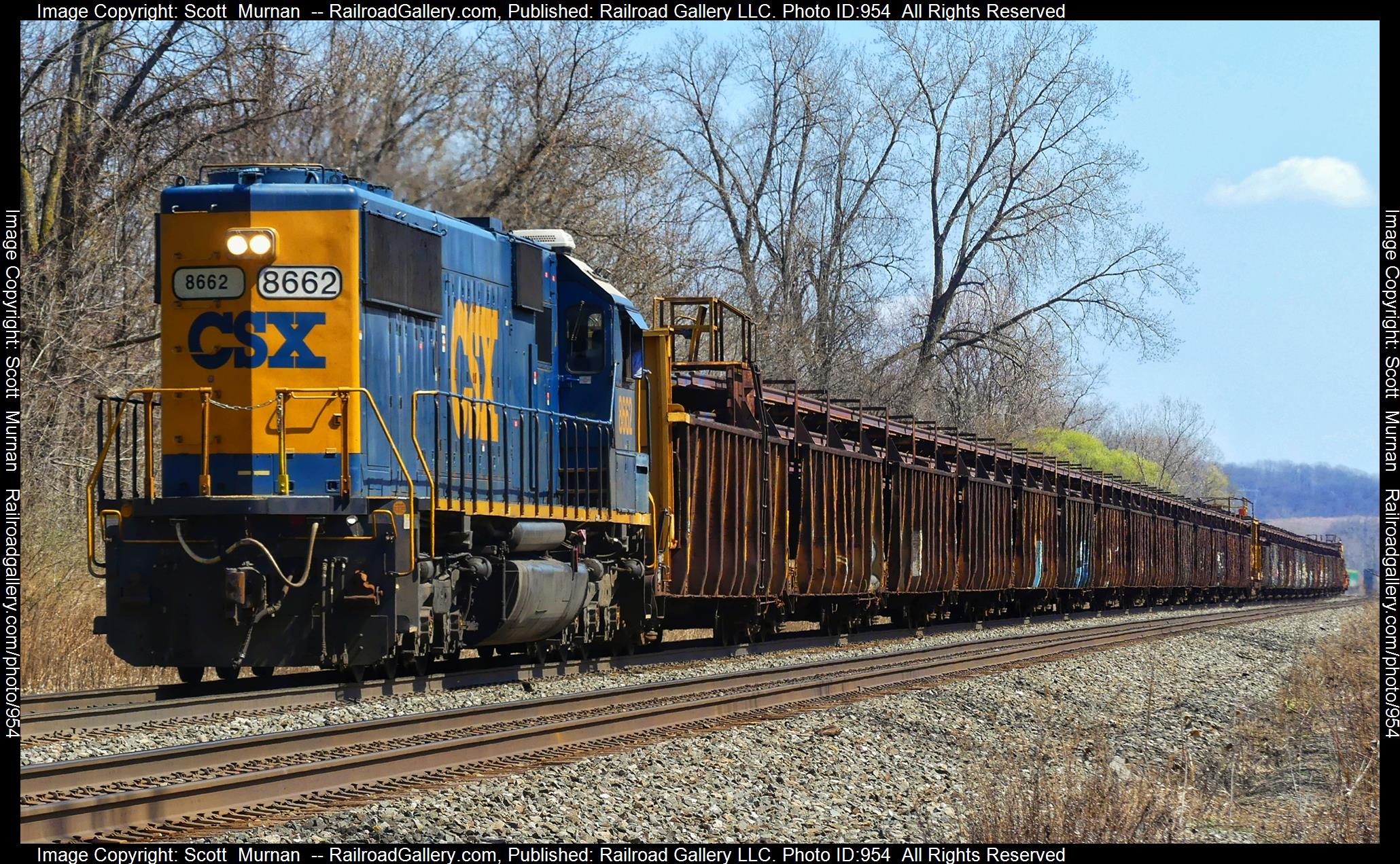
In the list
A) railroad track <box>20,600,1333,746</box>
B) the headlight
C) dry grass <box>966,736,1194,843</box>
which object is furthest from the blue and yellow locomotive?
dry grass <box>966,736,1194,843</box>

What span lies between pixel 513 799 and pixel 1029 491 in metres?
22.6

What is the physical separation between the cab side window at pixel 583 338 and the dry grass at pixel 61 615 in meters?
4.83

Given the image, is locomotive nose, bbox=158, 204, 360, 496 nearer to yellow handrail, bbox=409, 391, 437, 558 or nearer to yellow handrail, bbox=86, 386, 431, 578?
yellow handrail, bbox=86, 386, 431, 578

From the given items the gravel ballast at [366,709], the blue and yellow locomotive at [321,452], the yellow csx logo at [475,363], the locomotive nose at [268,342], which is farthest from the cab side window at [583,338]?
the locomotive nose at [268,342]

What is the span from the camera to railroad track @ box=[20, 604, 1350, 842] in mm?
6419

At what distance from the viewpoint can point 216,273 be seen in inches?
434

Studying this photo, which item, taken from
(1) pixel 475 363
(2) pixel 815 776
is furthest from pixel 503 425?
(2) pixel 815 776

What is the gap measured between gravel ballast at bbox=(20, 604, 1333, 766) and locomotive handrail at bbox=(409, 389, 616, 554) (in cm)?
114

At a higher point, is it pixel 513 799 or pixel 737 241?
pixel 737 241

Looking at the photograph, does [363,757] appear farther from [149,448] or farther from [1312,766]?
[1312,766]

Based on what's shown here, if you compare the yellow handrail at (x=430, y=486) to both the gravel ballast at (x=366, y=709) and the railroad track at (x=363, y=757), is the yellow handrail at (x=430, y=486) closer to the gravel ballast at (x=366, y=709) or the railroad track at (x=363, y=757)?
the gravel ballast at (x=366, y=709)

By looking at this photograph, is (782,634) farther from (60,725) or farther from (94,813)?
(94,813)

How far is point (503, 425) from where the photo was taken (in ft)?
40.7
